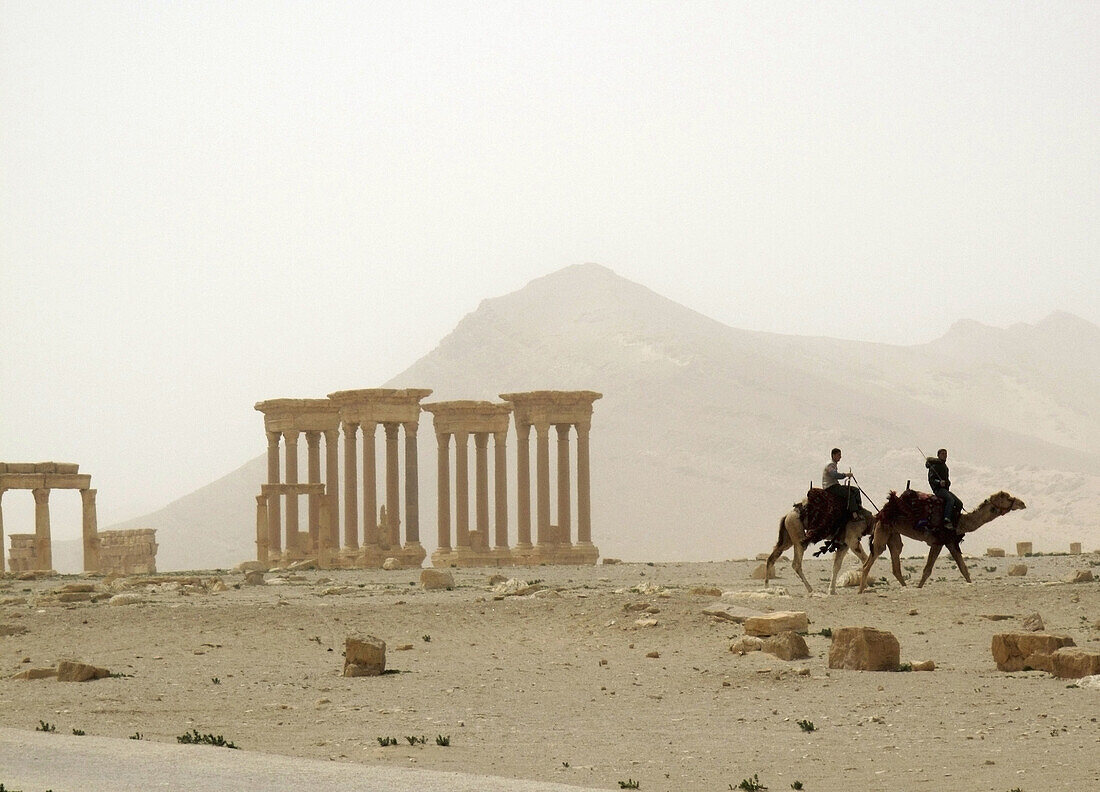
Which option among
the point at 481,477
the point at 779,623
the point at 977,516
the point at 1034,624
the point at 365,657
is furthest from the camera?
the point at 481,477

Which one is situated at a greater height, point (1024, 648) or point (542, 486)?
point (542, 486)

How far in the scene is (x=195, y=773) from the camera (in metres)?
12.7

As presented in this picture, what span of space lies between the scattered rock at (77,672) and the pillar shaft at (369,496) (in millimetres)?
34197

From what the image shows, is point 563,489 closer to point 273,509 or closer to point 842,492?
point 273,509

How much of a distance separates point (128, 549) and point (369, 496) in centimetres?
1057

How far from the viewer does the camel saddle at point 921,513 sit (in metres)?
28.0

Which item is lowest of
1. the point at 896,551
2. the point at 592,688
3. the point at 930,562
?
the point at 592,688

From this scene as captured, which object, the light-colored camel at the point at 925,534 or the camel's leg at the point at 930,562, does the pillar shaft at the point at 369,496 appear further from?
the camel's leg at the point at 930,562

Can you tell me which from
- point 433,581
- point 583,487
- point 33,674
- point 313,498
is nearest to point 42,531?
point 313,498

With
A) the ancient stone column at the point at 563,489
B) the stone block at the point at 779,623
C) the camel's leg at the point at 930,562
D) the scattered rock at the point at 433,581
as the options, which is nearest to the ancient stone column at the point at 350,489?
the ancient stone column at the point at 563,489

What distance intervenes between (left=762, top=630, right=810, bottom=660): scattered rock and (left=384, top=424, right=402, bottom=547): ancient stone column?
36.4 metres

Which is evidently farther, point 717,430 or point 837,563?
point 717,430

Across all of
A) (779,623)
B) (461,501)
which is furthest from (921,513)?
(461,501)

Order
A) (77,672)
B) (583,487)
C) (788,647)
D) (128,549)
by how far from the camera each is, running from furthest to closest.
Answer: (128,549)
(583,487)
(77,672)
(788,647)
